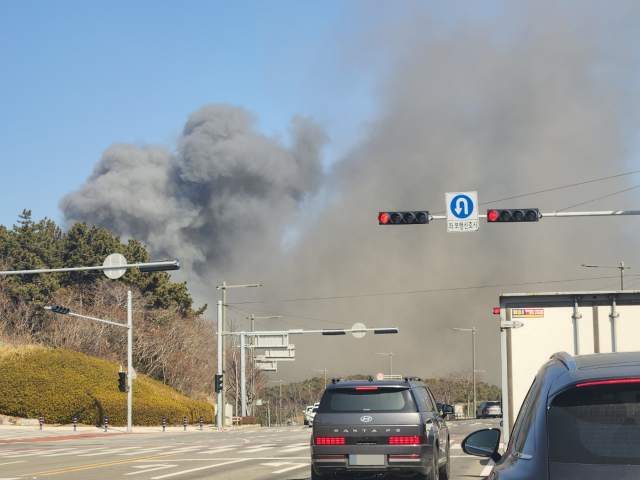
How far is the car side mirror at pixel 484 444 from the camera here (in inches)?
189

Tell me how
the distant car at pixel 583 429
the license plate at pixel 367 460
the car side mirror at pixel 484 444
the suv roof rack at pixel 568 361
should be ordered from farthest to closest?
the license plate at pixel 367 460 < the car side mirror at pixel 484 444 < the suv roof rack at pixel 568 361 < the distant car at pixel 583 429

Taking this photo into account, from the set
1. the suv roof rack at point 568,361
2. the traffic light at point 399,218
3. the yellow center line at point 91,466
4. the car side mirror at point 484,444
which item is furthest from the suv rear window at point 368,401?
the traffic light at point 399,218

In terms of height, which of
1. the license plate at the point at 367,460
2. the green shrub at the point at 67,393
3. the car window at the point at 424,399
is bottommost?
the green shrub at the point at 67,393

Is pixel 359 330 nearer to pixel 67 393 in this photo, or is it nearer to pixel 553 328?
pixel 67 393

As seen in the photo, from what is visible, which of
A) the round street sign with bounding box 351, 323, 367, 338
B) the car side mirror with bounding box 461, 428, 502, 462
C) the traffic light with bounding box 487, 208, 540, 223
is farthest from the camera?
the round street sign with bounding box 351, 323, 367, 338

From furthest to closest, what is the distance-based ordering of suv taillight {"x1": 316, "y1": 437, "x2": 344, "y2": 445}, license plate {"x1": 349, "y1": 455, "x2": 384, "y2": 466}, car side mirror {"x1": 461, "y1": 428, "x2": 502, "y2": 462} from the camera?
suv taillight {"x1": 316, "y1": 437, "x2": 344, "y2": 445}, license plate {"x1": 349, "y1": 455, "x2": 384, "y2": 466}, car side mirror {"x1": 461, "y1": 428, "x2": 502, "y2": 462}

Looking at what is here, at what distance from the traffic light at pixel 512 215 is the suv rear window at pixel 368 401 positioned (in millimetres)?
8901

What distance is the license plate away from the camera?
11273 millimetres

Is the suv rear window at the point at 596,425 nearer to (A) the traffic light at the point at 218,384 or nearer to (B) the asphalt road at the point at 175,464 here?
(B) the asphalt road at the point at 175,464

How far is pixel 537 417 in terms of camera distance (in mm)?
3473

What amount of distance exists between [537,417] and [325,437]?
8.30m

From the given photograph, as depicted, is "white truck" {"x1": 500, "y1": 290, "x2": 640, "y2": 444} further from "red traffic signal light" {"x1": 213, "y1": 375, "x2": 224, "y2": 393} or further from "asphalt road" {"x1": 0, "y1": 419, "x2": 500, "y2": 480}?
"red traffic signal light" {"x1": 213, "y1": 375, "x2": 224, "y2": 393}

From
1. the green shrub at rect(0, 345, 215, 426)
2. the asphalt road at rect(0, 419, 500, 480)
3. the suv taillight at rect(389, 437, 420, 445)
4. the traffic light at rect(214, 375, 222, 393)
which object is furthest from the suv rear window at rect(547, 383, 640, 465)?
the traffic light at rect(214, 375, 222, 393)

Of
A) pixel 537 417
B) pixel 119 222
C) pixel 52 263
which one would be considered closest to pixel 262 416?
pixel 119 222
